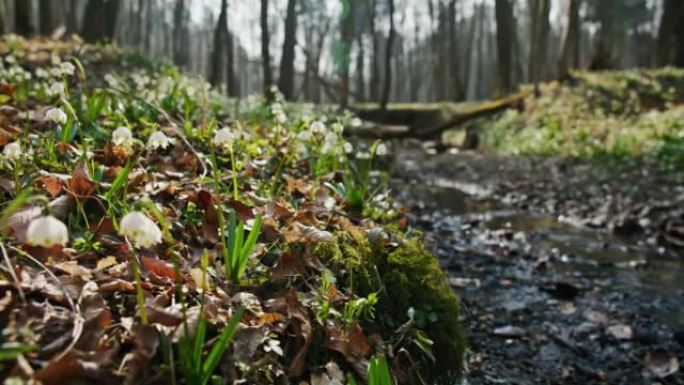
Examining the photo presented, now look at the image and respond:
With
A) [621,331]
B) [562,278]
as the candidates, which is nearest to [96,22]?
[562,278]

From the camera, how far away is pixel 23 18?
14219 mm

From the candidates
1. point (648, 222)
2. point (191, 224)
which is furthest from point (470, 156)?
point (191, 224)

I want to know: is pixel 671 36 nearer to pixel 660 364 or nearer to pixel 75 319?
pixel 660 364

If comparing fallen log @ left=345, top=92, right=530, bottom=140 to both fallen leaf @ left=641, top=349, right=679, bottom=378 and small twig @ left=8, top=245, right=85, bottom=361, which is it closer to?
fallen leaf @ left=641, top=349, right=679, bottom=378

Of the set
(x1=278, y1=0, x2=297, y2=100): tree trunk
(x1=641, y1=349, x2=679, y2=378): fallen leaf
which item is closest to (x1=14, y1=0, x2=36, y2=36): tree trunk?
(x1=278, y1=0, x2=297, y2=100): tree trunk

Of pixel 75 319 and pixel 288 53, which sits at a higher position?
pixel 288 53

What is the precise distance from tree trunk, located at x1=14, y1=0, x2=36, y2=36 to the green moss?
566 inches

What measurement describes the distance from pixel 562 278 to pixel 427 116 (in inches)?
668

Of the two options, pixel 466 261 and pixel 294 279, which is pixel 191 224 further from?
pixel 466 261

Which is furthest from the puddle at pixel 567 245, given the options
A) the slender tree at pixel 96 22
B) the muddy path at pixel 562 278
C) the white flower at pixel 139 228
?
the slender tree at pixel 96 22

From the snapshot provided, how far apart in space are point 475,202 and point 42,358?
8.64 meters

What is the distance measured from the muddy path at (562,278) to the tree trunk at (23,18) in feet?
34.5

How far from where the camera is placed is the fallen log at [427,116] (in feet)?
46.2

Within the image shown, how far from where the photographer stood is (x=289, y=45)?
1694 centimetres
